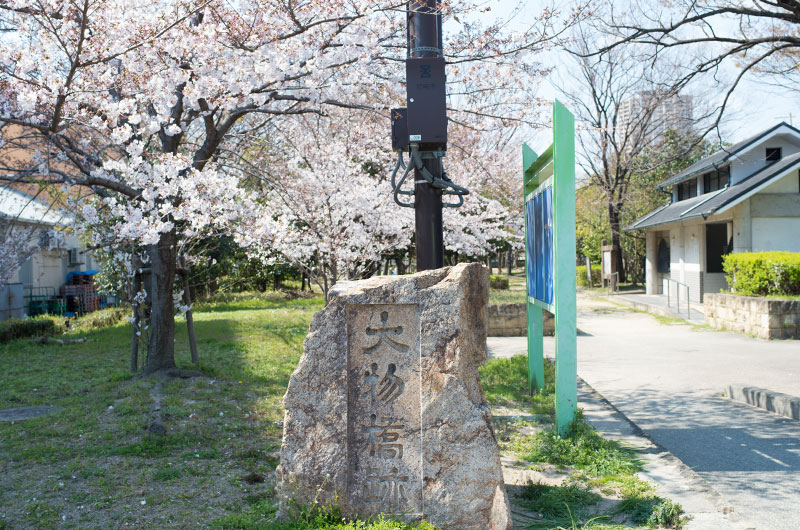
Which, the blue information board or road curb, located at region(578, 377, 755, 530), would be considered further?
the blue information board

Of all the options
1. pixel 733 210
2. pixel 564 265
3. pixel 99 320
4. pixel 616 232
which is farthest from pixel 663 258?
pixel 564 265

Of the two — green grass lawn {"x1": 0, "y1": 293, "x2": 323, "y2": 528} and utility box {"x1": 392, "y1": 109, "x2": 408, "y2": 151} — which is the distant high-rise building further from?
utility box {"x1": 392, "y1": 109, "x2": 408, "y2": 151}

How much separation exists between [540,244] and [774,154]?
16561 millimetres

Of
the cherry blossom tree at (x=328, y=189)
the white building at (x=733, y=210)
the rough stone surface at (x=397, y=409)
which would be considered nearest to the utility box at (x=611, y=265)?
the white building at (x=733, y=210)

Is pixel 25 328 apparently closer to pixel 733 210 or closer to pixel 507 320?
pixel 507 320

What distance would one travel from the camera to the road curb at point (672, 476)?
3645mm

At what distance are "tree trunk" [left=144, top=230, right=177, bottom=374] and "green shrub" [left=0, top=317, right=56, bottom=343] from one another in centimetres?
613

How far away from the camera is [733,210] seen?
1741 centimetres

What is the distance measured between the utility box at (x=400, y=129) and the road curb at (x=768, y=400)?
5.03m

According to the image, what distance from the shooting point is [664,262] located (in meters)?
24.3

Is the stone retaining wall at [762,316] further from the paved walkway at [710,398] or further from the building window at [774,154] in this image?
the building window at [774,154]

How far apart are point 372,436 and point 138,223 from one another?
404 cm

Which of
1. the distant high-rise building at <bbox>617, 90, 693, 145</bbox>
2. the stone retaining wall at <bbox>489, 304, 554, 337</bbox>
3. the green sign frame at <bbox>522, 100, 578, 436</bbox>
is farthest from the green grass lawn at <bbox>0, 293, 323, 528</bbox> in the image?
the distant high-rise building at <bbox>617, 90, 693, 145</bbox>

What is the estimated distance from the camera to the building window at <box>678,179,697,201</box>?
22777 millimetres
